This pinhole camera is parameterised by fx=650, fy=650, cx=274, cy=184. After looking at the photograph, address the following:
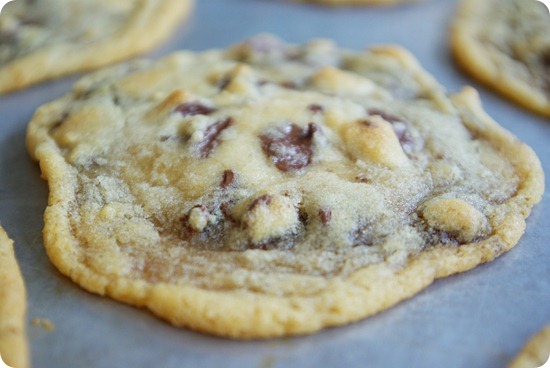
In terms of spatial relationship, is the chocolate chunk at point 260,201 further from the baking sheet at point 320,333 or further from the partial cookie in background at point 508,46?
the partial cookie in background at point 508,46

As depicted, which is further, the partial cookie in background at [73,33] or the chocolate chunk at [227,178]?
the partial cookie in background at [73,33]

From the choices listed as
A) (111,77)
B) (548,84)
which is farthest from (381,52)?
(111,77)

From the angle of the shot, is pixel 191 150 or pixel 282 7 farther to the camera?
pixel 282 7

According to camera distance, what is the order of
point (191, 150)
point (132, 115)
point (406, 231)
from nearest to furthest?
1. point (406, 231)
2. point (191, 150)
3. point (132, 115)

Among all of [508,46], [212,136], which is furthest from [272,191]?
[508,46]

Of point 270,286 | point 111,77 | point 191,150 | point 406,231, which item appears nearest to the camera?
point 270,286

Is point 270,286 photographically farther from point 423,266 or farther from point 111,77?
point 111,77

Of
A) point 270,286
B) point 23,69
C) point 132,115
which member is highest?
point 270,286

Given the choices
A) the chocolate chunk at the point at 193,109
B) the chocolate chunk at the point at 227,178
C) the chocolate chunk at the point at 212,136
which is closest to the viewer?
the chocolate chunk at the point at 227,178

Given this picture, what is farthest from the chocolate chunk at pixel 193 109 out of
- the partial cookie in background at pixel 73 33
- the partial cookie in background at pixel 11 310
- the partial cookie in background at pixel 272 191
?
the partial cookie in background at pixel 73 33
